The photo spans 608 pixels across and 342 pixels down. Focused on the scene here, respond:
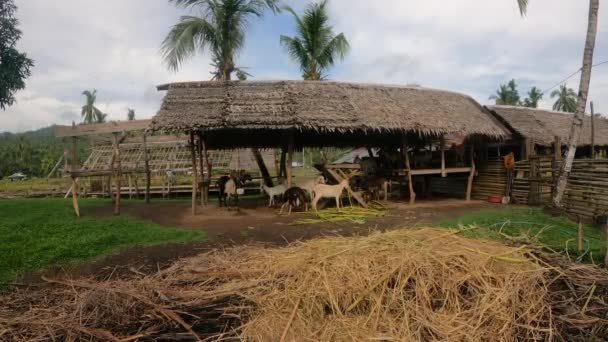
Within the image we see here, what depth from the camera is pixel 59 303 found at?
349 centimetres

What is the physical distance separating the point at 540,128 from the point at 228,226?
12.1 m

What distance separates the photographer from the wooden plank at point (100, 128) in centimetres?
884

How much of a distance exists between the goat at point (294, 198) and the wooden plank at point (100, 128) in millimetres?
4083

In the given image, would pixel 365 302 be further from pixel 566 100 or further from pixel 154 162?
pixel 566 100

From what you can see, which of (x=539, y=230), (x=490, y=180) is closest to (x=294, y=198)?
(x=539, y=230)

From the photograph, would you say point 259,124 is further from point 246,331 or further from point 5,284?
point 246,331

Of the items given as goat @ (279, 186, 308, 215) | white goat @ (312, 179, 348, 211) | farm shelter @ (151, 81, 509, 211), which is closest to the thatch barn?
farm shelter @ (151, 81, 509, 211)

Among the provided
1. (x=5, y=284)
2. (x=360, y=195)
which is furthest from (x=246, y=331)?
(x=360, y=195)

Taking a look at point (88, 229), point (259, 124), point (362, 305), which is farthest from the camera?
point (259, 124)

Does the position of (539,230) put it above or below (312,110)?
below

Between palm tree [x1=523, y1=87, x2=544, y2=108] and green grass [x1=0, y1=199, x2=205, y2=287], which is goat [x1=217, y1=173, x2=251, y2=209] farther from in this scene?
palm tree [x1=523, y1=87, x2=544, y2=108]

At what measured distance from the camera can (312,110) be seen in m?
9.96

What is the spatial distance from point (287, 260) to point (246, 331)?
870 mm

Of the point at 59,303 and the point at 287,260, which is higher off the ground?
the point at 287,260
